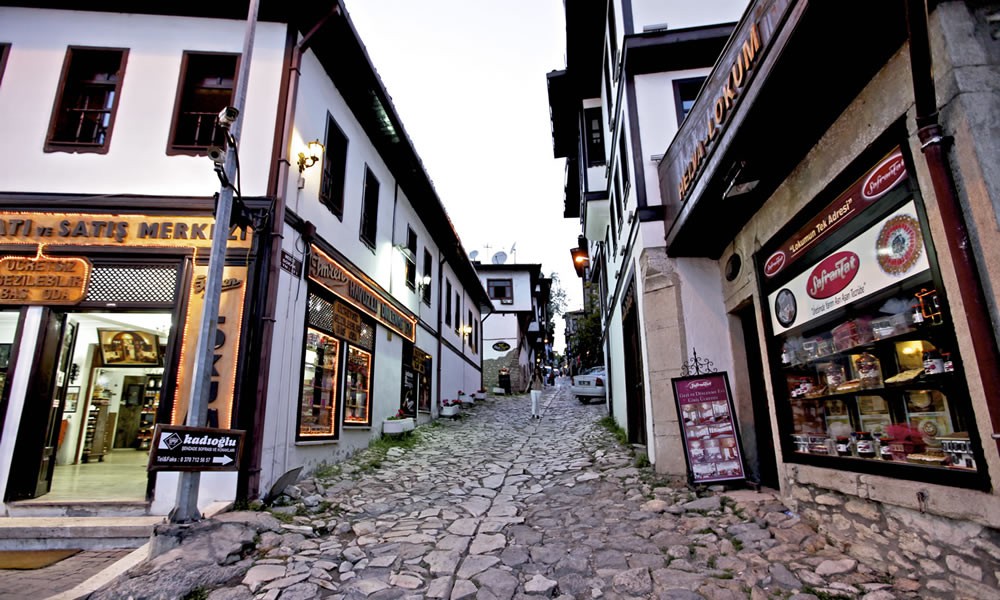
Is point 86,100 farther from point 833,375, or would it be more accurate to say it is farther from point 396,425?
point 833,375

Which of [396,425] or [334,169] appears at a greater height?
[334,169]

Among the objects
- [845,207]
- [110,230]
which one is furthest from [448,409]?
[845,207]

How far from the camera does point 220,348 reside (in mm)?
6270

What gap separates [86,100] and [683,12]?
395 inches

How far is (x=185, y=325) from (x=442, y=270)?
11.2 meters

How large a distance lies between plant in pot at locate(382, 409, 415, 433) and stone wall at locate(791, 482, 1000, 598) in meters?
8.42

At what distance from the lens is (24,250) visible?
21.9 feet

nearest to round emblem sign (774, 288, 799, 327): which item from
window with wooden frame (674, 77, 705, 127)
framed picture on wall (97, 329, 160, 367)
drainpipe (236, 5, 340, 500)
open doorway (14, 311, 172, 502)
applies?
window with wooden frame (674, 77, 705, 127)

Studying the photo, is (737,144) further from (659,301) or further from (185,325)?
(185,325)

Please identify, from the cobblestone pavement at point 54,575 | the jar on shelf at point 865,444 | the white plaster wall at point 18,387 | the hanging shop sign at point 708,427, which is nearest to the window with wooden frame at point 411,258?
the white plaster wall at point 18,387

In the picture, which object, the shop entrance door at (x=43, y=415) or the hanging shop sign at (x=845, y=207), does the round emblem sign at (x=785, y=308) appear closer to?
the hanging shop sign at (x=845, y=207)

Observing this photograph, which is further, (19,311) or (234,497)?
(19,311)

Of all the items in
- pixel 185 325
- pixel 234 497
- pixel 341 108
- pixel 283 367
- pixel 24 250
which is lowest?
pixel 234 497

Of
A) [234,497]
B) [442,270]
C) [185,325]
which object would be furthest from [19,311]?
[442,270]
